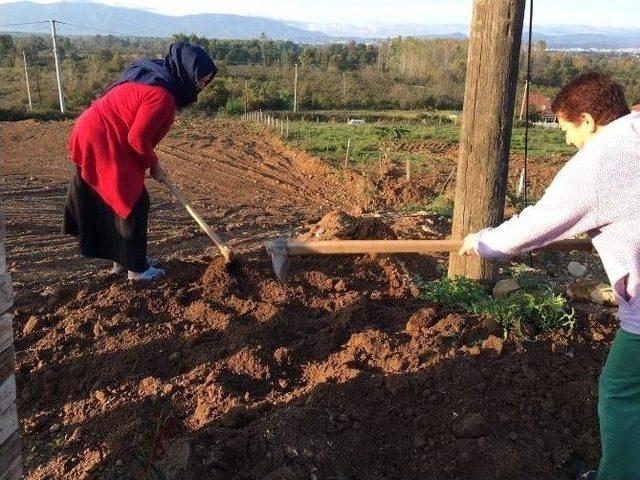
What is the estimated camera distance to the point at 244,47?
72.1m

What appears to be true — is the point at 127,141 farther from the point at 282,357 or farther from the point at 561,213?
the point at 561,213

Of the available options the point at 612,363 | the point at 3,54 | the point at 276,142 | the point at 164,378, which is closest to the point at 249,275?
the point at 164,378

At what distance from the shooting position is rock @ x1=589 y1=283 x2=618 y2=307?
375 cm

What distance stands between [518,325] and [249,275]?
1811 millimetres

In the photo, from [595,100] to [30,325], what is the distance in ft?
11.3

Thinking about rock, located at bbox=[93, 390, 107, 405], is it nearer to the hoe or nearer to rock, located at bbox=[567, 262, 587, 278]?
the hoe

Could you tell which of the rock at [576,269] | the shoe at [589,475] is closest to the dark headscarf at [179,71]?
the shoe at [589,475]

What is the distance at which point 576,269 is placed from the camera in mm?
4922

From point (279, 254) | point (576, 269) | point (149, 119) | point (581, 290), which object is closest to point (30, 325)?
point (149, 119)

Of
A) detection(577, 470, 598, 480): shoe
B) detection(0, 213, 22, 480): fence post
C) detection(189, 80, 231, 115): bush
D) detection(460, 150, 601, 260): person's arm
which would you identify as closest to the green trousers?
detection(577, 470, 598, 480): shoe

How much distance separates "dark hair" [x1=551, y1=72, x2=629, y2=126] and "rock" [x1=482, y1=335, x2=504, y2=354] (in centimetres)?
132

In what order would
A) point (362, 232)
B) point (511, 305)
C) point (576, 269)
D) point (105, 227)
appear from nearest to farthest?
point (511, 305) < point (105, 227) < point (362, 232) < point (576, 269)

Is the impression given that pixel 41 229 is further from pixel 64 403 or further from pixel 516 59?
pixel 516 59

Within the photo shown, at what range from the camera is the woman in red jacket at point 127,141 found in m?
3.77
